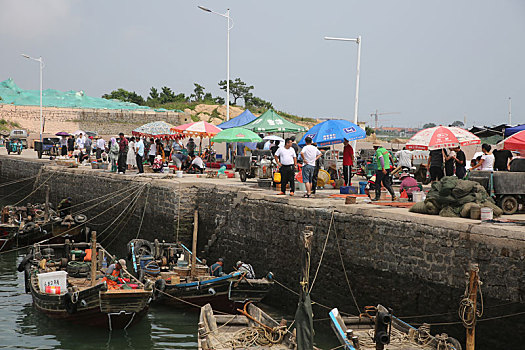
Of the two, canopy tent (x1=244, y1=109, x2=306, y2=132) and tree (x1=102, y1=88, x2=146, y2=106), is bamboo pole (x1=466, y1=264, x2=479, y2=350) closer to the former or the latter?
canopy tent (x1=244, y1=109, x2=306, y2=132)

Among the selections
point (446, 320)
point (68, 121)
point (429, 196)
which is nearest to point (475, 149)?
point (429, 196)

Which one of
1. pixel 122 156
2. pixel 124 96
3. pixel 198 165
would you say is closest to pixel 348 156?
pixel 198 165

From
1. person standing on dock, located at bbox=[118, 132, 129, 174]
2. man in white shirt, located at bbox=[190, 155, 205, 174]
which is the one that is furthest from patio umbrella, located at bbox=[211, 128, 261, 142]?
person standing on dock, located at bbox=[118, 132, 129, 174]

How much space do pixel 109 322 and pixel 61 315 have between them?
4.01ft

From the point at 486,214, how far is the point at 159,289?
7356 mm

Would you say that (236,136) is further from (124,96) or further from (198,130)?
(124,96)

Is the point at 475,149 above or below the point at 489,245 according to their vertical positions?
above

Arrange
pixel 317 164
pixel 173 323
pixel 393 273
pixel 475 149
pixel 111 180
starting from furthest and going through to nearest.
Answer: pixel 475 149, pixel 111 180, pixel 317 164, pixel 173 323, pixel 393 273

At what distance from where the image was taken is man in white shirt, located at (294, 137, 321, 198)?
15742 mm

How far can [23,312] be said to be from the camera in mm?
14930

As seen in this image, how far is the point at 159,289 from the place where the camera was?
46.7 feet

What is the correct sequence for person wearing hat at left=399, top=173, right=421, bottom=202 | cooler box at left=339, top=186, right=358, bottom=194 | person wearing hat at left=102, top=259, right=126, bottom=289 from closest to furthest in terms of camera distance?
person wearing hat at left=102, top=259, right=126, bottom=289 → person wearing hat at left=399, top=173, right=421, bottom=202 → cooler box at left=339, top=186, right=358, bottom=194

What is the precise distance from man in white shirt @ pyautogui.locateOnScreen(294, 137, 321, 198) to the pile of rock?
12.3 feet

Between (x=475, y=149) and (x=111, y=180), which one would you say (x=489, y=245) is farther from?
(x=475, y=149)
